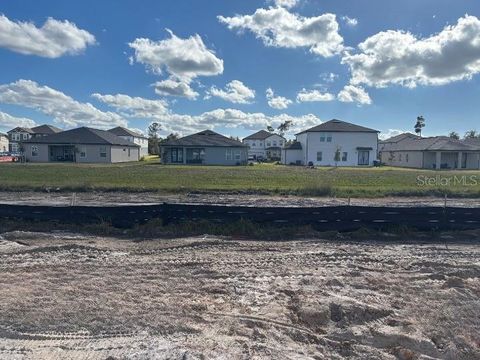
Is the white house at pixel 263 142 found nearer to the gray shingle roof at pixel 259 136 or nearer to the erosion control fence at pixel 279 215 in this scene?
the gray shingle roof at pixel 259 136

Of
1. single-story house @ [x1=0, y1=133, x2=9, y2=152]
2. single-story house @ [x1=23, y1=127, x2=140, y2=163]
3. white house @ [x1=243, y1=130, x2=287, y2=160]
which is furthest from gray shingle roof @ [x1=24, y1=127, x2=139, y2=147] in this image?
single-story house @ [x1=0, y1=133, x2=9, y2=152]

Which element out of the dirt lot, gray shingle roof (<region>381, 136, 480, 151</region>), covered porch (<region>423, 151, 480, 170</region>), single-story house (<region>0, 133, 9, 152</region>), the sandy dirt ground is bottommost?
the dirt lot

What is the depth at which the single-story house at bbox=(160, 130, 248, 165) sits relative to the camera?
48.6 meters

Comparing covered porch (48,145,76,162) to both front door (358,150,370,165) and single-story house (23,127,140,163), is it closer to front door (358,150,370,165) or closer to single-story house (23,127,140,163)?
single-story house (23,127,140,163)

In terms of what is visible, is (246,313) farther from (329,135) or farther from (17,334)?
(329,135)

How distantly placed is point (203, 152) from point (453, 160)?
115 feet

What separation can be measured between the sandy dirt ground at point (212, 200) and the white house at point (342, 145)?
35969 mm

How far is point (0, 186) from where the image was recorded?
16734mm

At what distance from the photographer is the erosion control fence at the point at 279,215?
30.1 ft

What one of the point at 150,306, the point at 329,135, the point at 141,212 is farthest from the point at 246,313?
the point at 329,135

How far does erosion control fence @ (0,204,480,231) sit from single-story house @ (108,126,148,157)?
71.6 meters

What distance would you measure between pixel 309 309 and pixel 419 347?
54.5 inches

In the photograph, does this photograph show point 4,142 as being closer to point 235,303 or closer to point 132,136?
point 132,136

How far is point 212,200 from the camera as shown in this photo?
571 inches
